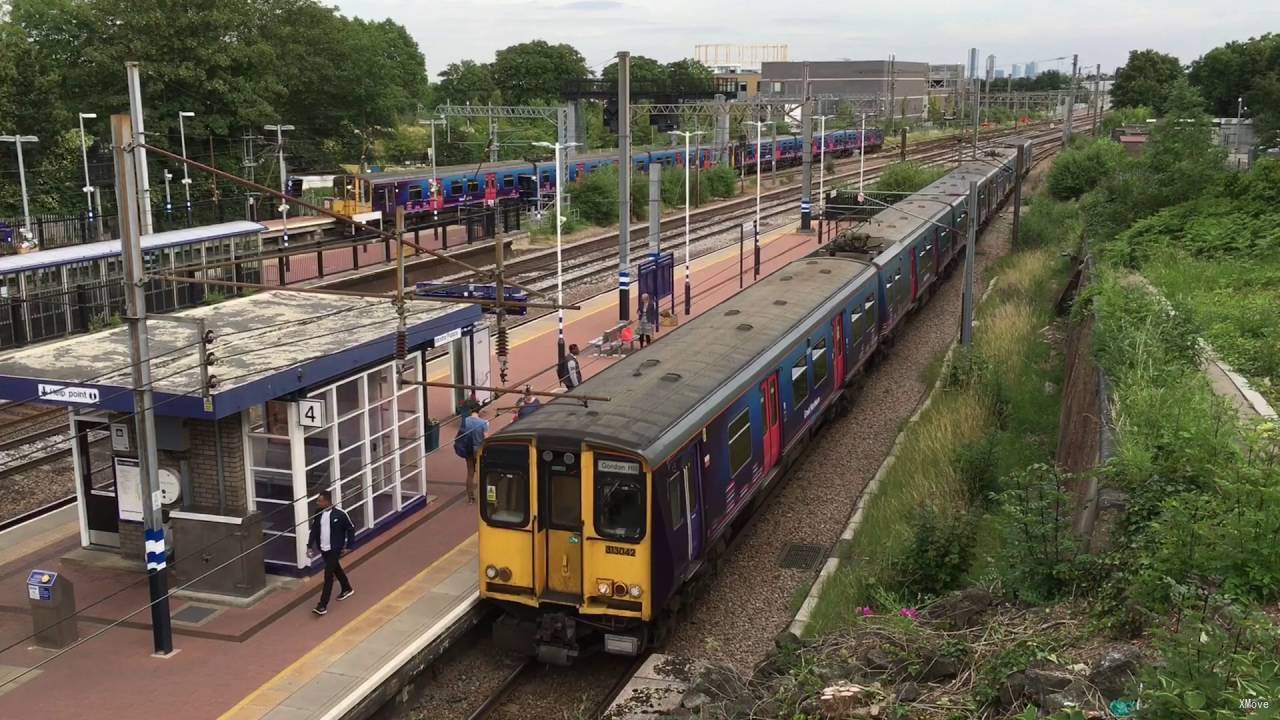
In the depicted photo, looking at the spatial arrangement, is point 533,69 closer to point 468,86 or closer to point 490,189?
point 468,86

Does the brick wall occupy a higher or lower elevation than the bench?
higher

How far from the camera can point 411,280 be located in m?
35.2

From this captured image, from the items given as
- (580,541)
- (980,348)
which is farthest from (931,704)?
(980,348)

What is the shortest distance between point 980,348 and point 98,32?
40951 mm

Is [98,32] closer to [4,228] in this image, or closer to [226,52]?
[226,52]

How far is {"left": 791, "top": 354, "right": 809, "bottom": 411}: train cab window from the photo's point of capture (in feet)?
53.9

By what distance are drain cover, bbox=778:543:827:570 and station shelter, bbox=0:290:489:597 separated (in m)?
5.23

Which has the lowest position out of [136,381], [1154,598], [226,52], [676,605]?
[676,605]

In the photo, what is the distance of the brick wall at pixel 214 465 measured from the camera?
13.0m

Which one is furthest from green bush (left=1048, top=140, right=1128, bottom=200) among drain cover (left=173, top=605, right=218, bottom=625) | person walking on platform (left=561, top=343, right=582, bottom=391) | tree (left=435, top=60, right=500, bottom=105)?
tree (left=435, top=60, right=500, bottom=105)

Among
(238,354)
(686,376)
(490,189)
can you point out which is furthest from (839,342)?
(490,189)

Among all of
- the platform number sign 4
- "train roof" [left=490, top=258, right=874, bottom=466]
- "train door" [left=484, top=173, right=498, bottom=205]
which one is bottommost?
the platform number sign 4

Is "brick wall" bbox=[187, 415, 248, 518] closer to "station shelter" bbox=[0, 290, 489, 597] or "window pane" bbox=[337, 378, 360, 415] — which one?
"station shelter" bbox=[0, 290, 489, 597]

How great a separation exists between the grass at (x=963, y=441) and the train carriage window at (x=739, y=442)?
1750 millimetres
